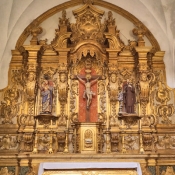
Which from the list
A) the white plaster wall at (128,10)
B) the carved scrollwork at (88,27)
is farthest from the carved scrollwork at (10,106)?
the carved scrollwork at (88,27)

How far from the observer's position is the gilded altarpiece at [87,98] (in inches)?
307

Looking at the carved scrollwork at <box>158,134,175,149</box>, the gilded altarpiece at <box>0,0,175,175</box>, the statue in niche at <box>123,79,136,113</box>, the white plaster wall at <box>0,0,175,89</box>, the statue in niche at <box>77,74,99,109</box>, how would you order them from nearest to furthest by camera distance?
the gilded altarpiece at <box>0,0,175,175</box> → the carved scrollwork at <box>158,134,175,149</box> → the statue in niche at <box>123,79,136,113</box> → the statue in niche at <box>77,74,99,109</box> → the white plaster wall at <box>0,0,175,89</box>

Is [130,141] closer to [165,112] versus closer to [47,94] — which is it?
[165,112]

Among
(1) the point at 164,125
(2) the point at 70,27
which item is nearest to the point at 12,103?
(2) the point at 70,27

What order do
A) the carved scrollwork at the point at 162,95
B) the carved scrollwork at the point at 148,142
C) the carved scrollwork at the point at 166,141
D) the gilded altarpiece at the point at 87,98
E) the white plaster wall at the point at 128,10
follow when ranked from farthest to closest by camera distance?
the white plaster wall at the point at 128,10
the carved scrollwork at the point at 162,95
the carved scrollwork at the point at 166,141
the carved scrollwork at the point at 148,142
the gilded altarpiece at the point at 87,98

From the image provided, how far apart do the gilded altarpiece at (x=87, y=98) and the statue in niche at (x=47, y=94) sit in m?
0.03

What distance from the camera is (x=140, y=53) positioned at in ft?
27.7

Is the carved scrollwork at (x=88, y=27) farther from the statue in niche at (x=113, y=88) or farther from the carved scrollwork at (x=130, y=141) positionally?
the carved scrollwork at (x=130, y=141)

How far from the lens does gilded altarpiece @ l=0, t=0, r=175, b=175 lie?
7.79 meters

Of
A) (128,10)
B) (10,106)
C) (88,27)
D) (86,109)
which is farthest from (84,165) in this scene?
(128,10)

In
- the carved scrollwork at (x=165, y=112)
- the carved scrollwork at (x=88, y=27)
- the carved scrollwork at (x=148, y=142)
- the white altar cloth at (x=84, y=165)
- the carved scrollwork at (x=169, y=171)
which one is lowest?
the white altar cloth at (x=84, y=165)

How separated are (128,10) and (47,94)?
3534 mm

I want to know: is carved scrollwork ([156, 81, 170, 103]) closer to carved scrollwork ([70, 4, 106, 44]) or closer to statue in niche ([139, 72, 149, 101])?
statue in niche ([139, 72, 149, 101])

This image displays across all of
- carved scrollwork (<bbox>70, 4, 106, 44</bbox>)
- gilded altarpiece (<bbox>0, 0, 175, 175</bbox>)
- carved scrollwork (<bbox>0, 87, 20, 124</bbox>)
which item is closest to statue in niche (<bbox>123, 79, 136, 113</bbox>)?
gilded altarpiece (<bbox>0, 0, 175, 175</bbox>)
